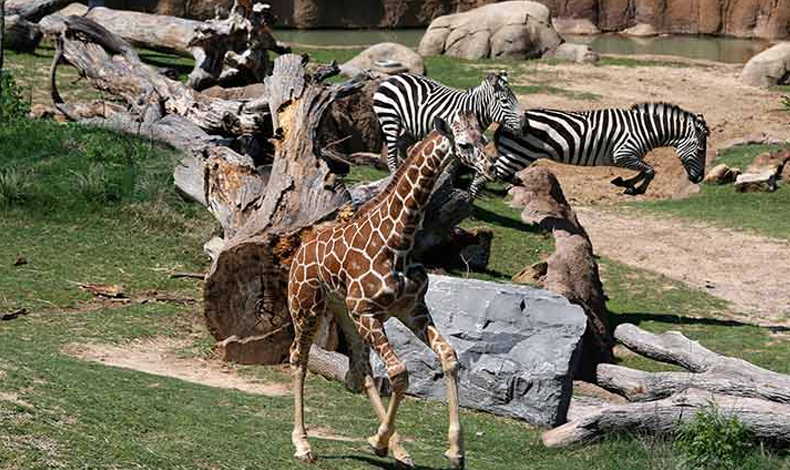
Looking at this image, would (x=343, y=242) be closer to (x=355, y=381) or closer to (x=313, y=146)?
(x=355, y=381)

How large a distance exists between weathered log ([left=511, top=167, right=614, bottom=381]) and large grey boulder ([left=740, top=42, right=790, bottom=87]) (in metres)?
11.6

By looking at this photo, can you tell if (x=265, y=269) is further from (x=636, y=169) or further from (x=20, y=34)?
(x=20, y=34)

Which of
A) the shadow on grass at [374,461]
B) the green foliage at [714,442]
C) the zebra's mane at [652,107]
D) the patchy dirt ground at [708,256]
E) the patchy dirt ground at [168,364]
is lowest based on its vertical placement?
the patchy dirt ground at [708,256]

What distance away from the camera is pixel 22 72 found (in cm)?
1825

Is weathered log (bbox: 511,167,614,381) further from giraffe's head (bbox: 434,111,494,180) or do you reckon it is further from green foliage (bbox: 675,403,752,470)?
giraffe's head (bbox: 434,111,494,180)

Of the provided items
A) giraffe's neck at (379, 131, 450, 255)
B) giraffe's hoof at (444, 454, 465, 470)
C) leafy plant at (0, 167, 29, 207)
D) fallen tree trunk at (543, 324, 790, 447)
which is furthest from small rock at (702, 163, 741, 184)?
giraffe's hoof at (444, 454, 465, 470)

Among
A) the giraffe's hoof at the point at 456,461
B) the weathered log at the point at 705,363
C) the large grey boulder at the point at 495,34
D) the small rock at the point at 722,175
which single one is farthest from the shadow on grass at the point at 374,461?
the large grey boulder at the point at 495,34

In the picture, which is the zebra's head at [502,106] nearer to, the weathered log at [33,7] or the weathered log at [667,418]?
the weathered log at [667,418]

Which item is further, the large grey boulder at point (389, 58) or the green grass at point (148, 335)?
the large grey boulder at point (389, 58)

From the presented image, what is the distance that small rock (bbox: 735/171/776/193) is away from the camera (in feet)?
54.5

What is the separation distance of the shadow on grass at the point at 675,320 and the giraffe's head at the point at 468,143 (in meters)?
5.78

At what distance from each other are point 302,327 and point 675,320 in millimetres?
5867

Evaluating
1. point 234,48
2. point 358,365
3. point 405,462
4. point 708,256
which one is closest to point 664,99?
point 234,48

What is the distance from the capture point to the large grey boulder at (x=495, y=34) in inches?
1012
